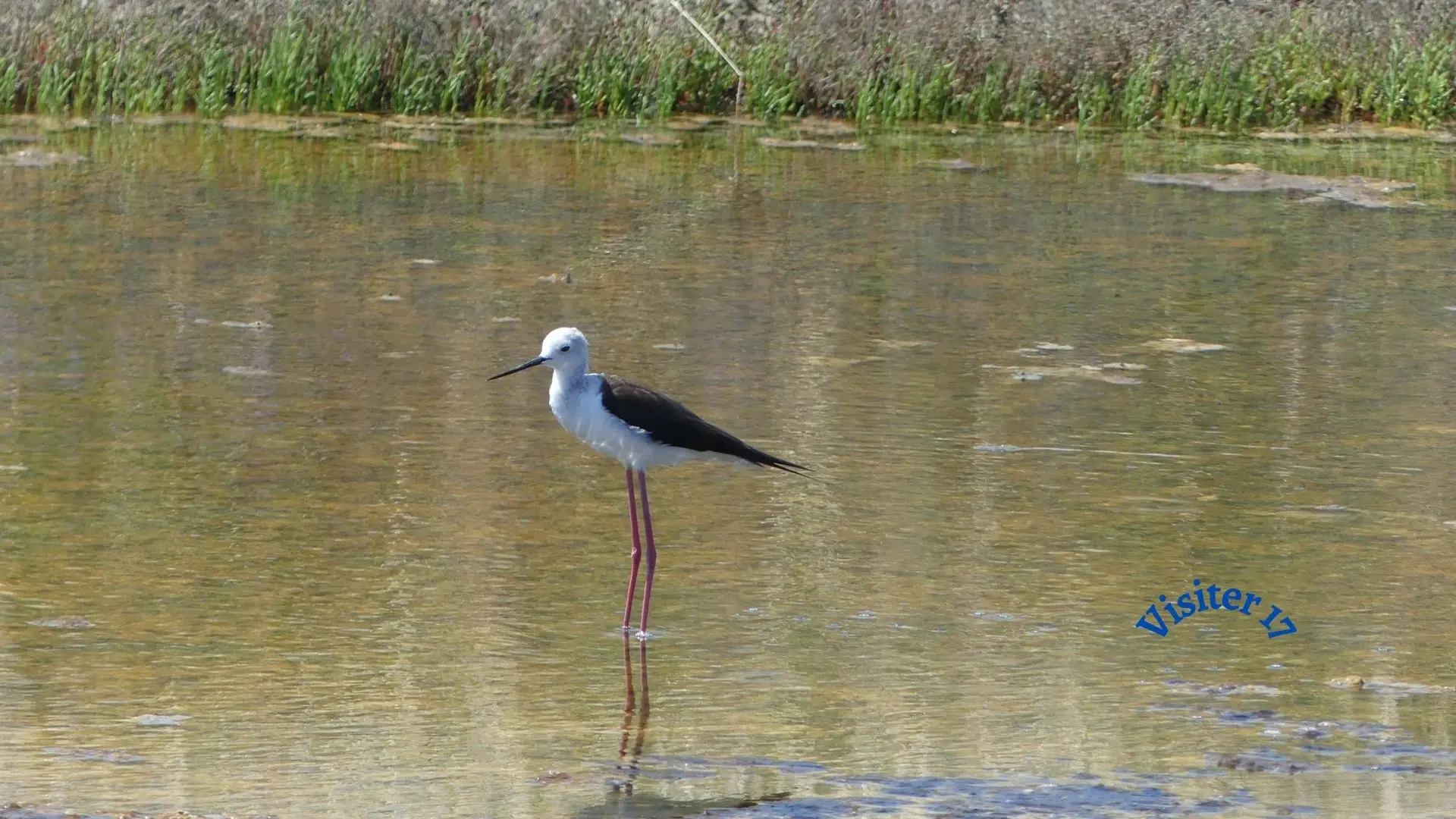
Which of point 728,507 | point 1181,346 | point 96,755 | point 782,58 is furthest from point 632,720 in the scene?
point 782,58

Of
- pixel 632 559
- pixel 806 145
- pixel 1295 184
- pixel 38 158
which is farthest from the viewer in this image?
pixel 806 145

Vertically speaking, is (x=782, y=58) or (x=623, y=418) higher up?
(x=782, y=58)

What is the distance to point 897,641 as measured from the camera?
16.5 feet

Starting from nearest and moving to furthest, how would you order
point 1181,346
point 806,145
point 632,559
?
point 632,559, point 1181,346, point 806,145

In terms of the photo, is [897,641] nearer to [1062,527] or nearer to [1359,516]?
[1062,527]

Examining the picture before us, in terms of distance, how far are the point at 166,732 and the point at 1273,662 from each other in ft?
7.72

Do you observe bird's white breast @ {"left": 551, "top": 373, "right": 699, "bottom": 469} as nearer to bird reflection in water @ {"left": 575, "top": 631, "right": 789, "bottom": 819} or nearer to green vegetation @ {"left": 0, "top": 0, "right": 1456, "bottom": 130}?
bird reflection in water @ {"left": 575, "top": 631, "right": 789, "bottom": 819}

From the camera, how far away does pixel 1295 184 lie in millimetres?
12477

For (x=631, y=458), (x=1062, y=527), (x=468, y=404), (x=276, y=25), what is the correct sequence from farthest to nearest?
(x=276, y=25) < (x=468, y=404) < (x=1062, y=527) < (x=631, y=458)

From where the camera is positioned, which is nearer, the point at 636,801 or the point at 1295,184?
the point at 636,801

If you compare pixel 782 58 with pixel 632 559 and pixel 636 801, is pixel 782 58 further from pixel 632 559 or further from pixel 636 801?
pixel 636 801

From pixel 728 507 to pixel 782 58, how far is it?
9.11m

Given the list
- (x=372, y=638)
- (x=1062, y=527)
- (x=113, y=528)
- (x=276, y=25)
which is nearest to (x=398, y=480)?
(x=113, y=528)

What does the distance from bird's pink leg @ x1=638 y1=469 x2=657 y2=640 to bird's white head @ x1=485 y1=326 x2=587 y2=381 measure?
0.36 m
